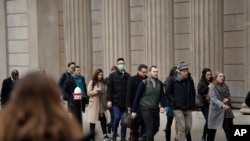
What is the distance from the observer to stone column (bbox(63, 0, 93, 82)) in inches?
714

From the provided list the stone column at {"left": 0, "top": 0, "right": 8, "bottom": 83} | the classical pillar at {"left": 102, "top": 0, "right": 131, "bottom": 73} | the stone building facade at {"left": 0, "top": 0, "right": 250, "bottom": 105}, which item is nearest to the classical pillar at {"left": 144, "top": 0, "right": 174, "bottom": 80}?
the stone building facade at {"left": 0, "top": 0, "right": 250, "bottom": 105}

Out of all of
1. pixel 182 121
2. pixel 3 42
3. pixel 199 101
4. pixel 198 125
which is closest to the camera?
pixel 182 121

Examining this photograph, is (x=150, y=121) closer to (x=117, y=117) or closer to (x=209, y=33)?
(x=117, y=117)

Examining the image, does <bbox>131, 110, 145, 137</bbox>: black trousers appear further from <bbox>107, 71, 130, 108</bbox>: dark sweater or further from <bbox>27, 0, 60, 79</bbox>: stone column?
<bbox>27, 0, 60, 79</bbox>: stone column

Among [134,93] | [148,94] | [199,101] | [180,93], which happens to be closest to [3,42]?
[134,93]

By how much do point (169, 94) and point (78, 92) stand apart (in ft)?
5.81

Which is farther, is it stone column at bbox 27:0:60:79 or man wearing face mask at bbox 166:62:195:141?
stone column at bbox 27:0:60:79

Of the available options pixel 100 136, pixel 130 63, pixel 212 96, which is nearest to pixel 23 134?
pixel 212 96

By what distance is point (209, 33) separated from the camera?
14836mm

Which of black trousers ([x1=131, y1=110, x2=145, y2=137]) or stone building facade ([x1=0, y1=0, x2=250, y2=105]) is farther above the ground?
stone building facade ([x1=0, y1=0, x2=250, y2=105])

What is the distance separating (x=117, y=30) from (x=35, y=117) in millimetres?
13988

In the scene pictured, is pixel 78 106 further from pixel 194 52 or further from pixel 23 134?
pixel 23 134

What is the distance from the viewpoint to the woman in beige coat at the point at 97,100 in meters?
14.1

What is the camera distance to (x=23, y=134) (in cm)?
295
